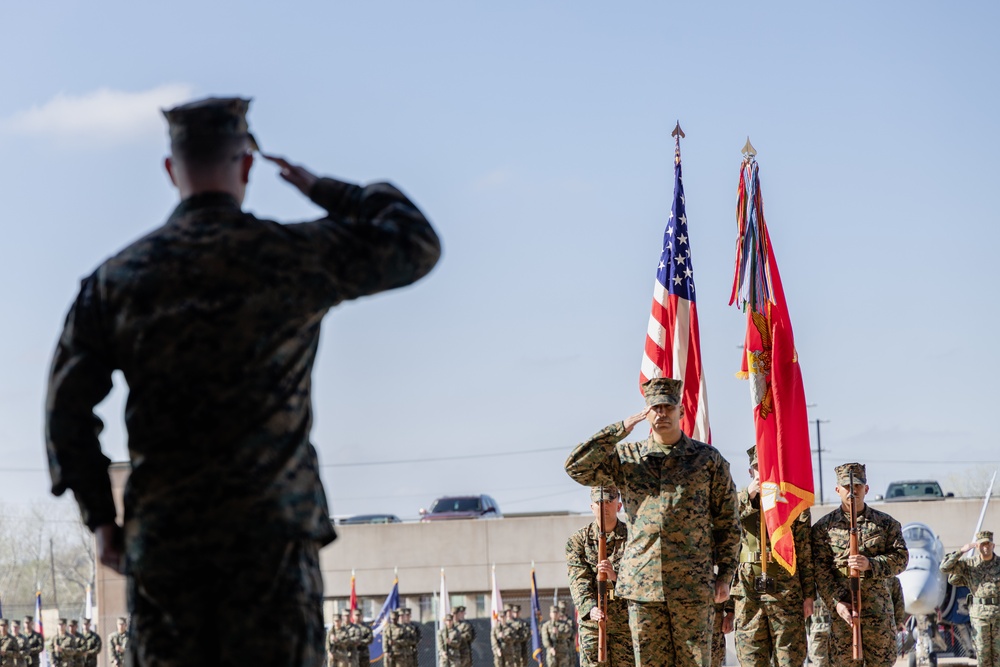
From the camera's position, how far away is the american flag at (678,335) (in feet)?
37.6

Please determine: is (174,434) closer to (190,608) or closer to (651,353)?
(190,608)

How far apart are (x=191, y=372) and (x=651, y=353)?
8.17 metres

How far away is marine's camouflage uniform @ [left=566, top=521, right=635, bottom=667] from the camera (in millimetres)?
10664

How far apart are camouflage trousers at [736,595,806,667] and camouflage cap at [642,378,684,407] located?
12.2 ft

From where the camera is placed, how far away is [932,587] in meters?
23.0

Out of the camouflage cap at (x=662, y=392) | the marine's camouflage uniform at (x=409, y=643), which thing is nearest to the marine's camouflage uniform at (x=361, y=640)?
A: the marine's camouflage uniform at (x=409, y=643)

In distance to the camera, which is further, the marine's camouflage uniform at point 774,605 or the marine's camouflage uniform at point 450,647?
the marine's camouflage uniform at point 450,647

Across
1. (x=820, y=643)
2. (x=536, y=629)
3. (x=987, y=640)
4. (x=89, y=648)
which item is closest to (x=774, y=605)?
(x=820, y=643)

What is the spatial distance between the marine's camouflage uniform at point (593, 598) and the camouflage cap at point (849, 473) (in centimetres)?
171

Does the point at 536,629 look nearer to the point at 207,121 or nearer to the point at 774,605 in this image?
the point at 774,605

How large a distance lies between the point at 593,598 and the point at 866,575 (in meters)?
2.18

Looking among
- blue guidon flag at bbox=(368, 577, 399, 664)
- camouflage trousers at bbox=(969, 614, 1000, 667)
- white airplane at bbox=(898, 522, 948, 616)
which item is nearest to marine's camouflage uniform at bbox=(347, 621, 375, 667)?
blue guidon flag at bbox=(368, 577, 399, 664)

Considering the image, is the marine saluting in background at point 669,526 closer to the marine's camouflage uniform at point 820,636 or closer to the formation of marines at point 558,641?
the marine's camouflage uniform at point 820,636

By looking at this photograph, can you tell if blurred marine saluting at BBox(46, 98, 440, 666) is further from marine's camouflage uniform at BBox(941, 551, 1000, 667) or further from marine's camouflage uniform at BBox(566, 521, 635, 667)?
marine's camouflage uniform at BBox(941, 551, 1000, 667)
